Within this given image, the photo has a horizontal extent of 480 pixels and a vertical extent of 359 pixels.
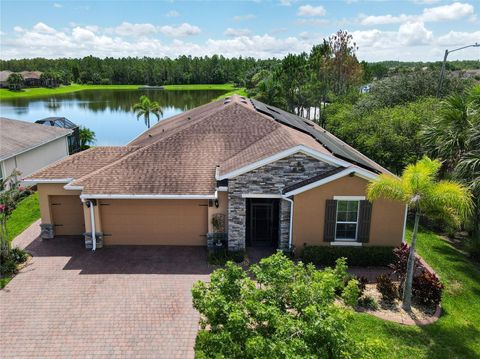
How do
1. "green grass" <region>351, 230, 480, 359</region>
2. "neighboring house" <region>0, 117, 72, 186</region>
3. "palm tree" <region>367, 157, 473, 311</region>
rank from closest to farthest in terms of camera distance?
1. "green grass" <region>351, 230, 480, 359</region>
2. "palm tree" <region>367, 157, 473, 311</region>
3. "neighboring house" <region>0, 117, 72, 186</region>

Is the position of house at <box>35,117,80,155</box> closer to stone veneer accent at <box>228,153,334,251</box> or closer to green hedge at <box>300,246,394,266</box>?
stone veneer accent at <box>228,153,334,251</box>

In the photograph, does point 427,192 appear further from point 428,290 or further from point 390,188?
point 428,290

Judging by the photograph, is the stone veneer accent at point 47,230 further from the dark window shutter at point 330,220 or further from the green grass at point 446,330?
the green grass at point 446,330

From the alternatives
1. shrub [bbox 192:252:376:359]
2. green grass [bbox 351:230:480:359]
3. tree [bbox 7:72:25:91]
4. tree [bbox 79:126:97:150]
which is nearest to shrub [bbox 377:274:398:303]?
green grass [bbox 351:230:480:359]

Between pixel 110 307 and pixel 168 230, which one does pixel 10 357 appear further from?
pixel 168 230

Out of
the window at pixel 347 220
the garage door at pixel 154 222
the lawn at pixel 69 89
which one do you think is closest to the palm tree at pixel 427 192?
the window at pixel 347 220

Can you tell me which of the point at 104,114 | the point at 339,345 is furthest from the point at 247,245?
the point at 104,114
